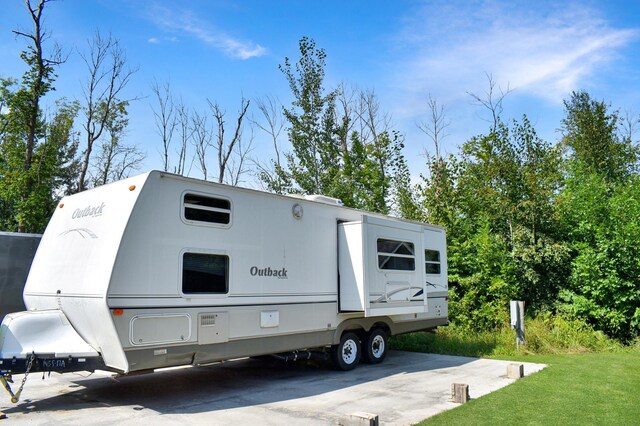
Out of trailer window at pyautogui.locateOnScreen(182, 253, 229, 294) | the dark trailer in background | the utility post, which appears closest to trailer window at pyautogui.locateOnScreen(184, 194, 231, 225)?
trailer window at pyautogui.locateOnScreen(182, 253, 229, 294)

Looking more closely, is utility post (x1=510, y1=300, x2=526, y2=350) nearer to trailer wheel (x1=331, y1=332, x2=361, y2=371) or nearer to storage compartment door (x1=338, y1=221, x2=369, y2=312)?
trailer wheel (x1=331, y1=332, x2=361, y2=371)

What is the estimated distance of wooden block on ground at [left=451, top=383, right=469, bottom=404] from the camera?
7.13 m

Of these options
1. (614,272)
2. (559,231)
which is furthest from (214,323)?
(559,231)

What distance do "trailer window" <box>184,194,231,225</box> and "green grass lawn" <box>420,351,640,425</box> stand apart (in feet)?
13.8

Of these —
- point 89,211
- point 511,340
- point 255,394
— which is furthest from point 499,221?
point 89,211

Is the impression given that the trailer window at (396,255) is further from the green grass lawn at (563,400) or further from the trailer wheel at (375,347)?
the green grass lawn at (563,400)

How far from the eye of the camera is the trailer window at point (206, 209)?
7315 millimetres

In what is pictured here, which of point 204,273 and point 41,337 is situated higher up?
point 204,273

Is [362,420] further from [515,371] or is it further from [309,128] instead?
[309,128]

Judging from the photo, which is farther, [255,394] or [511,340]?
[511,340]

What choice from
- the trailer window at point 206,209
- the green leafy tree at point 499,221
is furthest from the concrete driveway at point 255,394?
the green leafy tree at point 499,221

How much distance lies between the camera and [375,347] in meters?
10.8

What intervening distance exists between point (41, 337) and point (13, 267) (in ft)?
14.4

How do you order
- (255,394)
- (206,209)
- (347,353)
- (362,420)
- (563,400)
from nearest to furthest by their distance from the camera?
(362,420) < (563,400) < (206,209) < (255,394) < (347,353)
